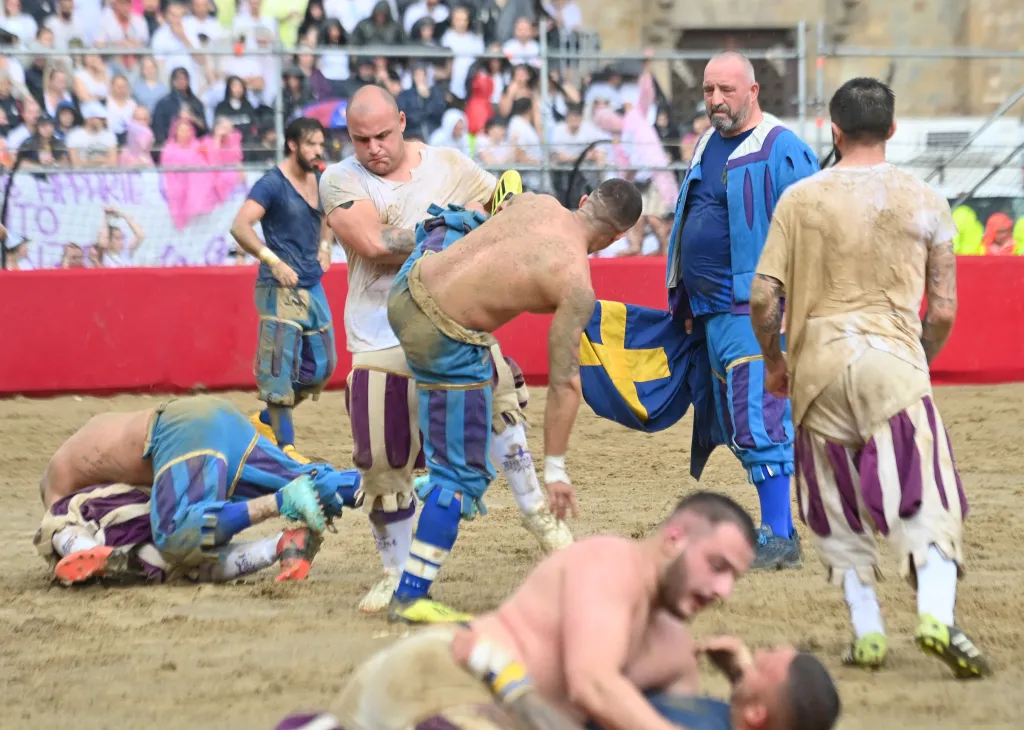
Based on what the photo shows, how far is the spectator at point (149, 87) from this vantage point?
12406mm

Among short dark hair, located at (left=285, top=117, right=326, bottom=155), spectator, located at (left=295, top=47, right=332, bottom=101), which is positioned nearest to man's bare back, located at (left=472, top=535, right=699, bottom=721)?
short dark hair, located at (left=285, top=117, right=326, bottom=155)

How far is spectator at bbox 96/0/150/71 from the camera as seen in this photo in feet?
44.1

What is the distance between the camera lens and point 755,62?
41.8ft

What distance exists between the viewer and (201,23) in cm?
1391

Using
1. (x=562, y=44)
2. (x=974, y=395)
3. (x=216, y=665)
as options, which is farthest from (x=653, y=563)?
(x=562, y=44)

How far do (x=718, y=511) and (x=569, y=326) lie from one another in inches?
73.4

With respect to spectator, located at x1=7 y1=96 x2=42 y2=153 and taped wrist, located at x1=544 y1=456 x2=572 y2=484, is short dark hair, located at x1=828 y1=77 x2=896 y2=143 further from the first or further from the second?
spectator, located at x1=7 y1=96 x2=42 y2=153

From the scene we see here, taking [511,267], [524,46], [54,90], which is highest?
[524,46]

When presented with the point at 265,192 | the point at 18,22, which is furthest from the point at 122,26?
the point at 265,192

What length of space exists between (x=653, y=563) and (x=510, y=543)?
378 cm

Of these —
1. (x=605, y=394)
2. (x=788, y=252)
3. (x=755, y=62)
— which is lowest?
(x=605, y=394)

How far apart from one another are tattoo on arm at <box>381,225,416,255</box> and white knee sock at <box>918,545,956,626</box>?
2315 mm

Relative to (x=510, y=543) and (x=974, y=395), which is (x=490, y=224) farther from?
(x=974, y=395)

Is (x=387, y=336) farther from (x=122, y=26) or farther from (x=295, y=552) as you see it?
(x=122, y=26)
